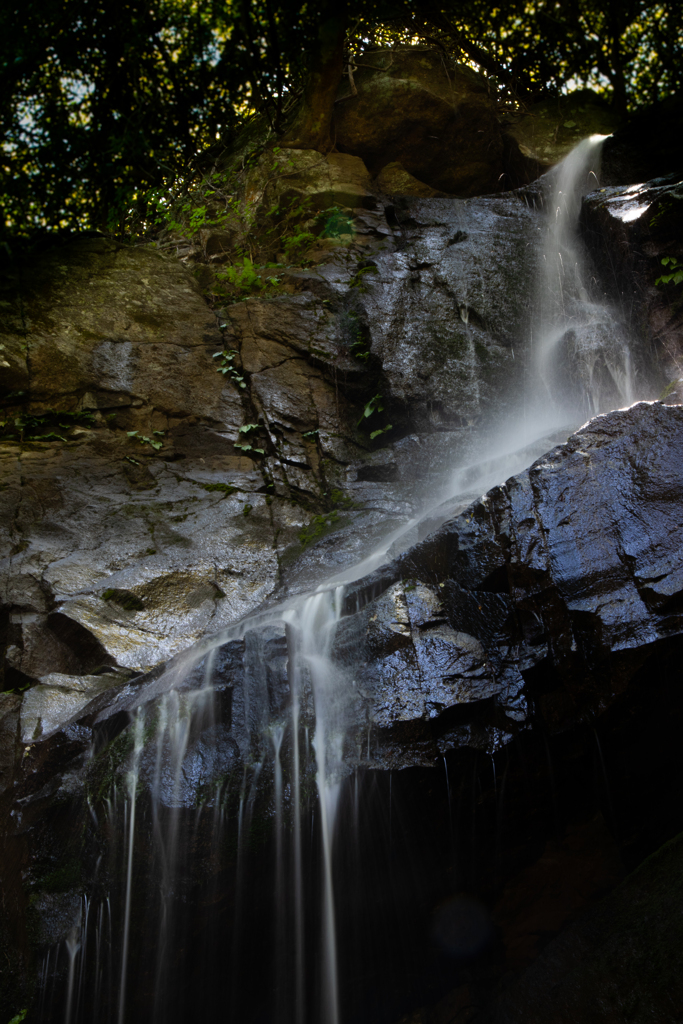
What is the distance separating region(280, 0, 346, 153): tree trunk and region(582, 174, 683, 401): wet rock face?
16.1 ft

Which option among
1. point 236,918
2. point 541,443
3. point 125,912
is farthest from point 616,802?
point 541,443

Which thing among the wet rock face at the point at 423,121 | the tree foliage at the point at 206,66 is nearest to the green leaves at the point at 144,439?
the tree foliage at the point at 206,66

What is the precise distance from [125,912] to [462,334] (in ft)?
25.6

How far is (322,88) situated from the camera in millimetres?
10328

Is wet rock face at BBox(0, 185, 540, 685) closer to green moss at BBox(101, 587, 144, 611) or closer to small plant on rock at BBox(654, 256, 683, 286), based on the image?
green moss at BBox(101, 587, 144, 611)

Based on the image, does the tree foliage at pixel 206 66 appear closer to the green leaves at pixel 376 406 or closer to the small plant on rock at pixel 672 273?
the green leaves at pixel 376 406

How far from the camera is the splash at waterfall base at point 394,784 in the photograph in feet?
11.8

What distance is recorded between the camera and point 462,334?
8.77m

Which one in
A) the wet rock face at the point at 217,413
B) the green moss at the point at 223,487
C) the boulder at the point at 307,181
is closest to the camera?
the wet rock face at the point at 217,413

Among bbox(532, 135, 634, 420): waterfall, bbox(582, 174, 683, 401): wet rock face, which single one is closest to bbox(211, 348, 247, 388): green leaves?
bbox(532, 135, 634, 420): waterfall

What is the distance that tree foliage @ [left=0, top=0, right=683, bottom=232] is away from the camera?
31.3ft

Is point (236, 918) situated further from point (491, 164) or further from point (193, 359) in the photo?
point (491, 164)

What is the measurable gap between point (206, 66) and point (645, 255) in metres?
8.61

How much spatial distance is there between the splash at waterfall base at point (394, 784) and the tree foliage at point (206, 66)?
26.0 ft
